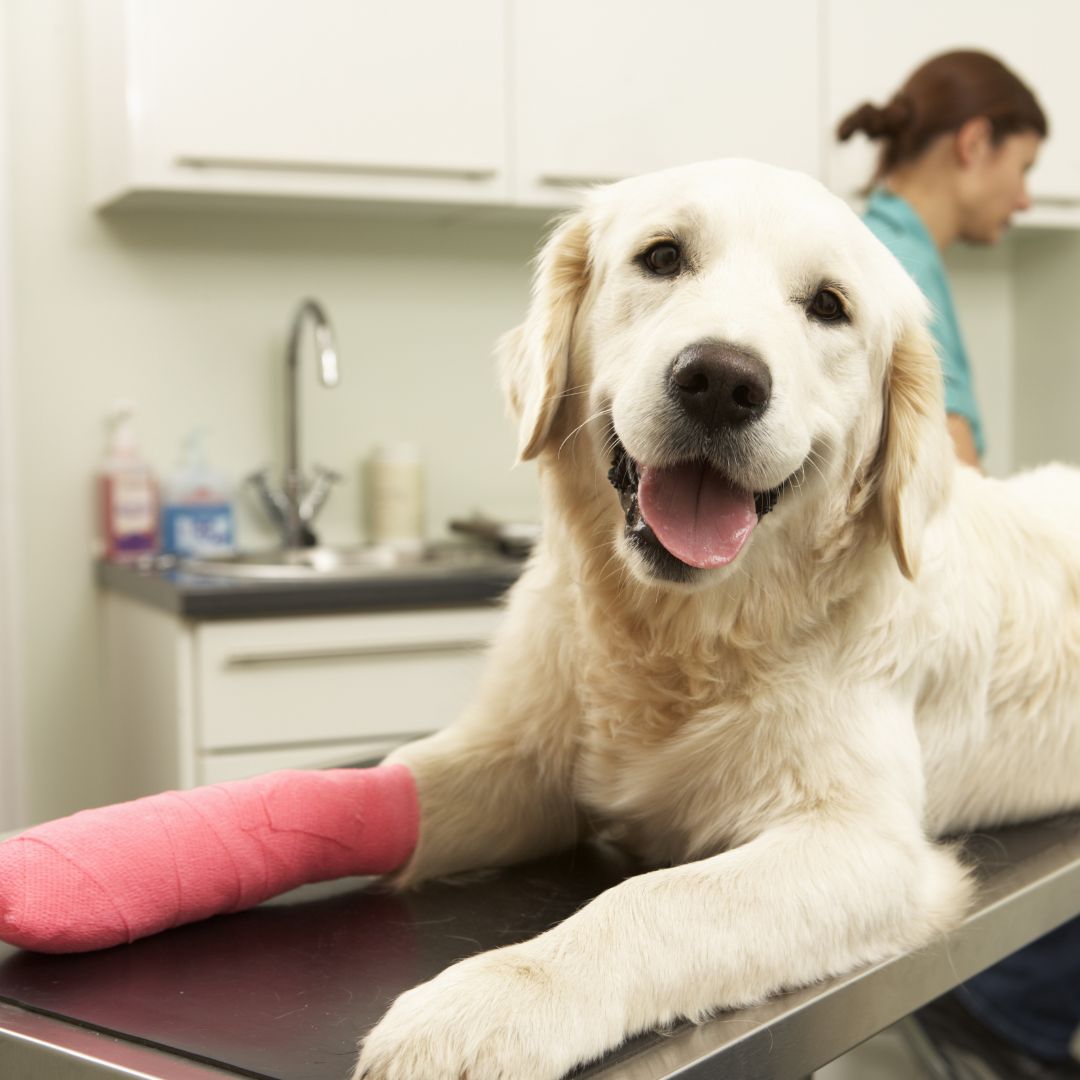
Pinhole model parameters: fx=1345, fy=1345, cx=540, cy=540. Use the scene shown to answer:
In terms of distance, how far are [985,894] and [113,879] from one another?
0.67 meters

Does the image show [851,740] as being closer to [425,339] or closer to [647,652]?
[647,652]

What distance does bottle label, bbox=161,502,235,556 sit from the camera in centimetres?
282

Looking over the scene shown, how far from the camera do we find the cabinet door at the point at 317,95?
2500 mm

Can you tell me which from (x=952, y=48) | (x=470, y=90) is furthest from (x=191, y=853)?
(x=952, y=48)

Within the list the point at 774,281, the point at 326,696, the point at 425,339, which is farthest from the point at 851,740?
the point at 425,339

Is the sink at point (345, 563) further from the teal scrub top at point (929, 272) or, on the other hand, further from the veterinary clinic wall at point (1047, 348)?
A: the veterinary clinic wall at point (1047, 348)

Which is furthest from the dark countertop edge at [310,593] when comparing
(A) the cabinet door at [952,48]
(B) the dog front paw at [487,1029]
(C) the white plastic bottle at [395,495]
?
(B) the dog front paw at [487,1029]

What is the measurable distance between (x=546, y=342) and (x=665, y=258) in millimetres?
143

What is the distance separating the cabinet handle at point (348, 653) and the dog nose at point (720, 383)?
52.6 inches

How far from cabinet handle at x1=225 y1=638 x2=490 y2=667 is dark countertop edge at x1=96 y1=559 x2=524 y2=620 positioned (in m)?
0.07

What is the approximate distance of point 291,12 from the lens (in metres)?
2.57

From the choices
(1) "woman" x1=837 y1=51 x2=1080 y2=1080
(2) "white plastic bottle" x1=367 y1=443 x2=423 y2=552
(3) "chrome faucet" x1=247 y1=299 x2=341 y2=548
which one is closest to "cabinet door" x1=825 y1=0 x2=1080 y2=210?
(1) "woman" x1=837 y1=51 x2=1080 y2=1080

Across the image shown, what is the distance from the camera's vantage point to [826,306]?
1.12 meters

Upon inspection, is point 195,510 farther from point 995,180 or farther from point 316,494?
point 995,180
